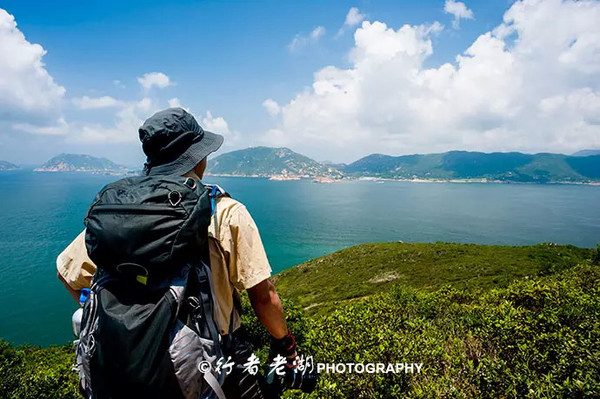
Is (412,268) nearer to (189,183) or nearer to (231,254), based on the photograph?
(231,254)

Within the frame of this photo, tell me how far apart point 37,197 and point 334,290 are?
15264cm

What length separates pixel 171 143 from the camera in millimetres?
1904

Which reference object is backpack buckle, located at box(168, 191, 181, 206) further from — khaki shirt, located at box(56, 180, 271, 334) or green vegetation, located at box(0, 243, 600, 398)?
green vegetation, located at box(0, 243, 600, 398)

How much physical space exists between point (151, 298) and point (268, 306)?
2.39 ft

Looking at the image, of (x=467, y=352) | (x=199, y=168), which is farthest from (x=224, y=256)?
(x=467, y=352)

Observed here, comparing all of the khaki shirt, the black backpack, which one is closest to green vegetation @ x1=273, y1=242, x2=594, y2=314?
the khaki shirt

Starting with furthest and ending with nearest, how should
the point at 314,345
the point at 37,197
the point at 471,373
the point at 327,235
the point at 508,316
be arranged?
the point at 37,197 < the point at 327,235 < the point at 508,316 < the point at 314,345 < the point at 471,373

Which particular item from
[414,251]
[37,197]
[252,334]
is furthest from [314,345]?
[37,197]

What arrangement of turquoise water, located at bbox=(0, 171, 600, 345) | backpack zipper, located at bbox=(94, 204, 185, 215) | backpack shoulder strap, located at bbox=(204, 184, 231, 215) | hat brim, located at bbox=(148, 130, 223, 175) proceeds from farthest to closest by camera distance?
1. turquoise water, located at bbox=(0, 171, 600, 345)
2. hat brim, located at bbox=(148, 130, 223, 175)
3. backpack shoulder strap, located at bbox=(204, 184, 231, 215)
4. backpack zipper, located at bbox=(94, 204, 185, 215)

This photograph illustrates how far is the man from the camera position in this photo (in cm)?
179

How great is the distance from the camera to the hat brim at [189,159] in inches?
74.8

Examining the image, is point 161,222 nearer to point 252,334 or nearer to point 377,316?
point 377,316

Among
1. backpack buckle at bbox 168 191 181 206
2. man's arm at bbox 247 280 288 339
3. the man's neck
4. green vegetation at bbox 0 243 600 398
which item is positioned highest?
the man's neck

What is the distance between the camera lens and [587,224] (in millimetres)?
87188
